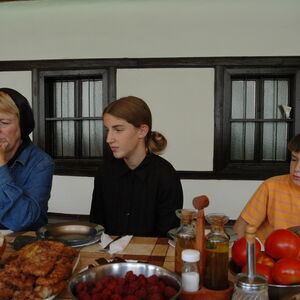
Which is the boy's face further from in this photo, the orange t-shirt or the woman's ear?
the woman's ear

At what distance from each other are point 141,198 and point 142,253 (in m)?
0.71

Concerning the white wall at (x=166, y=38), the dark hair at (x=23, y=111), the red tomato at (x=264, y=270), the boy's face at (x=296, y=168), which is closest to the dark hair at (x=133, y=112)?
the dark hair at (x=23, y=111)

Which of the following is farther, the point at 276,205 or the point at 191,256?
the point at 276,205

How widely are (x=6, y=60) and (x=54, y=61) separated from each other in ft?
2.11

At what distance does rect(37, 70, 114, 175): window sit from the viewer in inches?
172

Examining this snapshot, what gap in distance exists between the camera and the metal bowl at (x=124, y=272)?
0.91 metres

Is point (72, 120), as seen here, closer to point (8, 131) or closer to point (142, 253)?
point (8, 131)

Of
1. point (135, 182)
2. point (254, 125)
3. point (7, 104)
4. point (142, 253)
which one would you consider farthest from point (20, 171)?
point (254, 125)

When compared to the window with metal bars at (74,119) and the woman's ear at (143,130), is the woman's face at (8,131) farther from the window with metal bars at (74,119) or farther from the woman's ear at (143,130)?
the window with metal bars at (74,119)

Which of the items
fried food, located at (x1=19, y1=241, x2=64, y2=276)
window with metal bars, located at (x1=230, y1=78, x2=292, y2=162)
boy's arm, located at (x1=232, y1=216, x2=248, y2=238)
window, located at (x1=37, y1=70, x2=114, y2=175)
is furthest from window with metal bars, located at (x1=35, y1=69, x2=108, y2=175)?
fried food, located at (x1=19, y1=241, x2=64, y2=276)

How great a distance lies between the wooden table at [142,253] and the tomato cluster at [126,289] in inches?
12.1

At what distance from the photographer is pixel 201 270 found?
95cm

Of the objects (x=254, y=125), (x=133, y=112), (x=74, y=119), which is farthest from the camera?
(x=74, y=119)

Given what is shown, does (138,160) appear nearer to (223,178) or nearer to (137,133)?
(137,133)
